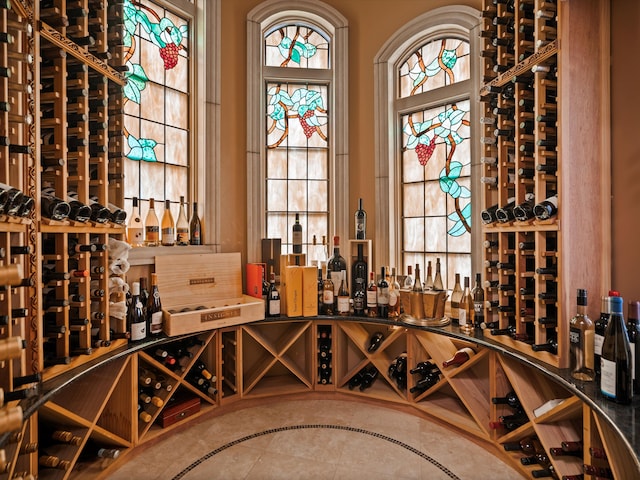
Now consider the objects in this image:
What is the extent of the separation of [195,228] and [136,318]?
0.94 meters

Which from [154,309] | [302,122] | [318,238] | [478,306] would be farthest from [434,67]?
[154,309]

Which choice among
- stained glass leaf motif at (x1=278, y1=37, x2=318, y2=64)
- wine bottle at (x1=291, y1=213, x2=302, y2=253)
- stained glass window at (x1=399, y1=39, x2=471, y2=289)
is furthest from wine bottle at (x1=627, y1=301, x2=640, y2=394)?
stained glass leaf motif at (x1=278, y1=37, x2=318, y2=64)

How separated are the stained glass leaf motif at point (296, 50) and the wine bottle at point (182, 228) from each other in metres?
1.64

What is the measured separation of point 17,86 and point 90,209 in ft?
2.11

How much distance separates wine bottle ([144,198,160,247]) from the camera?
118 inches

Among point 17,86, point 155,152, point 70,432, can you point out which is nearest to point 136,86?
point 155,152

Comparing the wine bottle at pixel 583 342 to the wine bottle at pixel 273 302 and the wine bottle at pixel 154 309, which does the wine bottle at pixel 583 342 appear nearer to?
the wine bottle at pixel 273 302

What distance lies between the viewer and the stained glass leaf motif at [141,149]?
9.85 feet

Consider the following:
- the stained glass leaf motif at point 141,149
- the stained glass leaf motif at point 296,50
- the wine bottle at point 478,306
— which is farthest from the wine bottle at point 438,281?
the stained glass leaf motif at point 141,149

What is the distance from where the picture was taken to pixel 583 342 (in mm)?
1881

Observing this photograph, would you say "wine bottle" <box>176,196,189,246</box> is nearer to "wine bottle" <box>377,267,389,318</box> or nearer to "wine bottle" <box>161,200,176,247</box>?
"wine bottle" <box>161,200,176,247</box>

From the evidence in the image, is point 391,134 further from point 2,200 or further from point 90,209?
point 2,200

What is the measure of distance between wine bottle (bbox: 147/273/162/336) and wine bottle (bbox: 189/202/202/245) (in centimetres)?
51

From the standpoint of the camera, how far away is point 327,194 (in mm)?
3748
